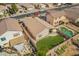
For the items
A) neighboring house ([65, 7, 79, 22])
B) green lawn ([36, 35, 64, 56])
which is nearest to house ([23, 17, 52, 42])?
green lawn ([36, 35, 64, 56])

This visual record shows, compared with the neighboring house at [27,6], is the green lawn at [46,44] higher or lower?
lower

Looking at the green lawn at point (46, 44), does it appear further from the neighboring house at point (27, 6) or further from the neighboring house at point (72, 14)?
the neighboring house at point (27, 6)

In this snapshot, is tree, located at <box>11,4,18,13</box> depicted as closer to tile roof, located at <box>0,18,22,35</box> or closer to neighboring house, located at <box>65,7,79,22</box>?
tile roof, located at <box>0,18,22,35</box>

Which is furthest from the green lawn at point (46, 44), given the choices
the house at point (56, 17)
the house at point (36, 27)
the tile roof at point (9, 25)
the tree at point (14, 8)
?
the tree at point (14, 8)

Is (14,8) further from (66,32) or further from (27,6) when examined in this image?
(66,32)

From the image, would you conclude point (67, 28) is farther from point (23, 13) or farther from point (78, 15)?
point (23, 13)

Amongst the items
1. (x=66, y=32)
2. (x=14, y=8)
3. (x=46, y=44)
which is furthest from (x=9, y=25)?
(x=66, y=32)
